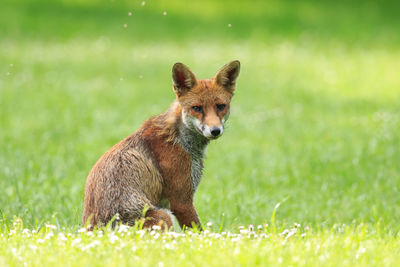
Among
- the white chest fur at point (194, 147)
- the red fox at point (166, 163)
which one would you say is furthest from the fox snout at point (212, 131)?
the white chest fur at point (194, 147)

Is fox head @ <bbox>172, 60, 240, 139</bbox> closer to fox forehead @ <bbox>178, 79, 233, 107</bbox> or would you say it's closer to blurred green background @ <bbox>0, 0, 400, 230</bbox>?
fox forehead @ <bbox>178, 79, 233, 107</bbox>

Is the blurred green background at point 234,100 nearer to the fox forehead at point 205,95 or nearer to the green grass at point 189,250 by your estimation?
the green grass at point 189,250

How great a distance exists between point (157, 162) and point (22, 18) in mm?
18762

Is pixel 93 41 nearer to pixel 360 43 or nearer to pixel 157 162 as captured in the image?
pixel 360 43

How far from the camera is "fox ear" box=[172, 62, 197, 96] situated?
5818mm

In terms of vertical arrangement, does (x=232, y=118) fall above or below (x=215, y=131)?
below

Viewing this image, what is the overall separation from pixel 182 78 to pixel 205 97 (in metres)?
0.36

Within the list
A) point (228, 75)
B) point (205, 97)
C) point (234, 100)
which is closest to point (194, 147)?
point (205, 97)

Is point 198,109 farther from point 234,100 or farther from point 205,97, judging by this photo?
point 234,100

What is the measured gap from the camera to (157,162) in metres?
5.74

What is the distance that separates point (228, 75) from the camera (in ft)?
19.9

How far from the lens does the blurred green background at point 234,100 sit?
26.5 feet

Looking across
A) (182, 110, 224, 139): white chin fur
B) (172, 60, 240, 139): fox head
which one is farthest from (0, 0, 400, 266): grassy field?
(182, 110, 224, 139): white chin fur

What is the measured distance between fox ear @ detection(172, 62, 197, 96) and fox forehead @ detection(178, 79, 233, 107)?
0.06 metres
